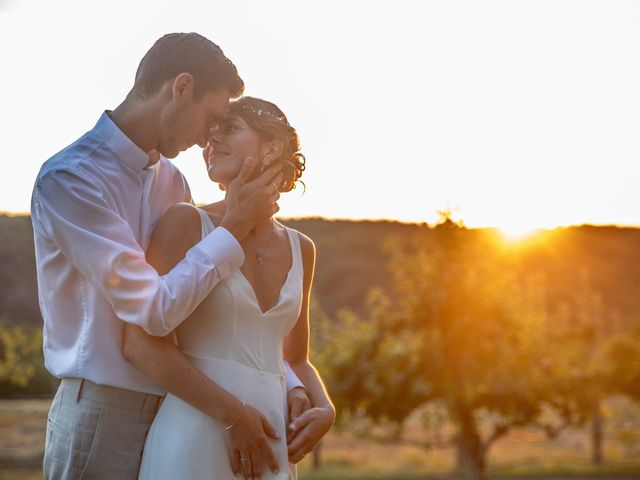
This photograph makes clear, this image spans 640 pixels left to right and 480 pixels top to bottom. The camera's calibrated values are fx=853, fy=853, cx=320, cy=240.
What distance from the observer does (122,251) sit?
88.1 inches

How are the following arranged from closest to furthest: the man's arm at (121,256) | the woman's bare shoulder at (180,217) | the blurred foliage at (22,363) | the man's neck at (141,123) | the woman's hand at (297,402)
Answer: the man's arm at (121,256) < the woman's bare shoulder at (180,217) < the man's neck at (141,123) < the woman's hand at (297,402) < the blurred foliage at (22,363)

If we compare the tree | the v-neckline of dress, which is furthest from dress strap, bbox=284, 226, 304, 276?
the tree

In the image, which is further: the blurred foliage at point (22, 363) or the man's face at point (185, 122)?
the blurred foliage at point (22, 363)

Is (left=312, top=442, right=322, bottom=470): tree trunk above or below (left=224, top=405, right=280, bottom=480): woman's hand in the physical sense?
below

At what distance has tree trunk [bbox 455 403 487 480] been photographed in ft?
36.8

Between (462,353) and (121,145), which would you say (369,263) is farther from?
(121,145)

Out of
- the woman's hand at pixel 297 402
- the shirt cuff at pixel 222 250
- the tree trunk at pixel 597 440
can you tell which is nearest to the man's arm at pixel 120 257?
the shirt cuff at pixel 222 250

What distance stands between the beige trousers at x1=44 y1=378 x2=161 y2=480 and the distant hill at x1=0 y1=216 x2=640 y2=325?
42.7ft

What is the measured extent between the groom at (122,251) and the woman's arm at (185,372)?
13 mm

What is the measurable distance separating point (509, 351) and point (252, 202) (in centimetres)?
914

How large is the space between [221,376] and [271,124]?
0.79m

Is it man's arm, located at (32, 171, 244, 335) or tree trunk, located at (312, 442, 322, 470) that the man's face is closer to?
man's arm, located at (32, 171, 244, 335)

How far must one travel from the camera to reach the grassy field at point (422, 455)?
13516mm

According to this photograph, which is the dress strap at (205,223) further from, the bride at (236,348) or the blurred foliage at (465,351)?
the blurred foliage at (465,351)
